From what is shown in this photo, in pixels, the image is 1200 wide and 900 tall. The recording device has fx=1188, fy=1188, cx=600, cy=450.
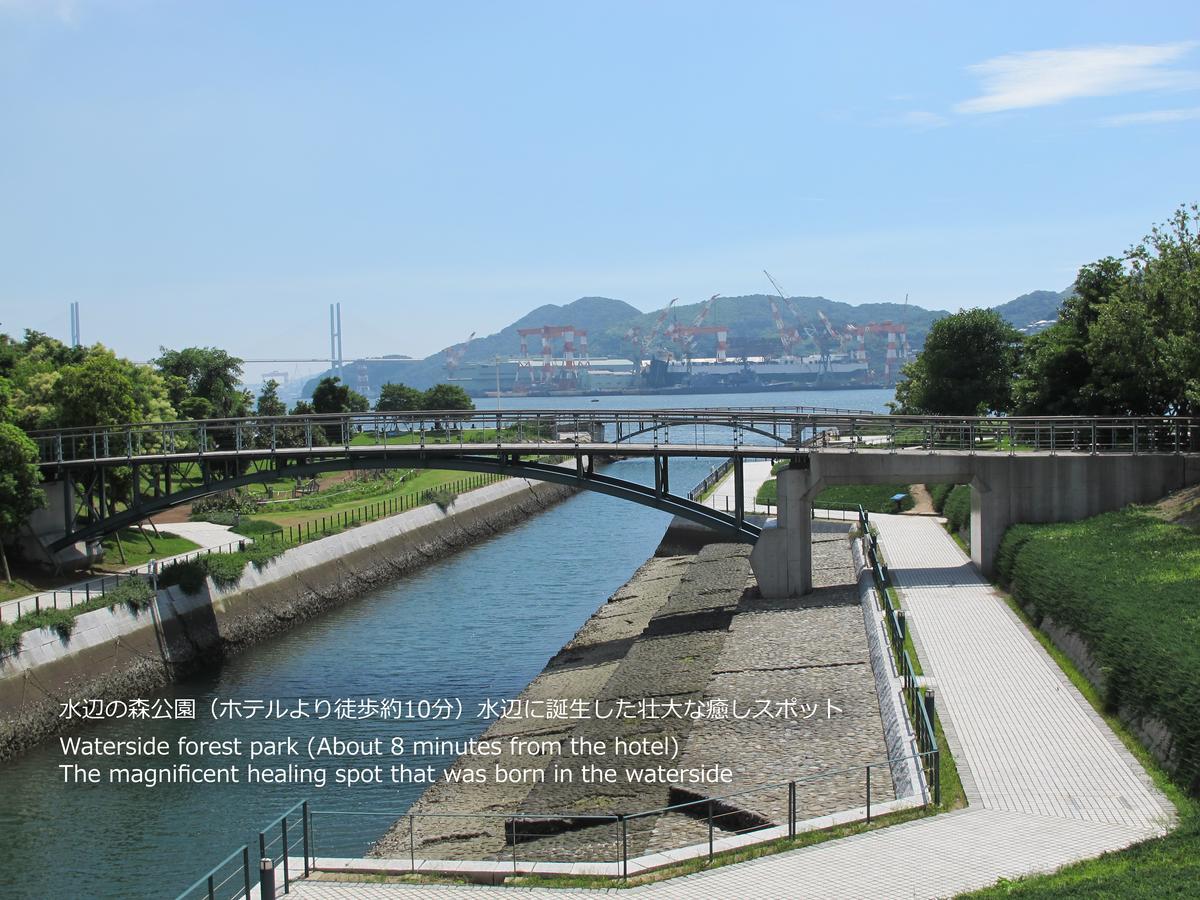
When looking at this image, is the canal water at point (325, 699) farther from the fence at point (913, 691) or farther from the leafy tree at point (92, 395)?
the leafy tree at point (92, 395)

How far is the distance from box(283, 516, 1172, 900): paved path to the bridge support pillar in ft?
32.4

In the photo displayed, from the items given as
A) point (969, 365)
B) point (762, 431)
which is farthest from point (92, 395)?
point (969, 365)

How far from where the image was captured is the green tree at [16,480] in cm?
3303

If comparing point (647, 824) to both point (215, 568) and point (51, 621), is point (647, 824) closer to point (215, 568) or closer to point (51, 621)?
point (51, 621)

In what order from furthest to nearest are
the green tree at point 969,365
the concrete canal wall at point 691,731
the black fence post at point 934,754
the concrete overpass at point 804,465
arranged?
the green tree at point 969,365 < the concrete overpass at point 804,465 < the concrete canal wall at point 691,731 < the black fence post at point 934,754

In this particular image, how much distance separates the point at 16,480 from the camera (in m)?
33.4

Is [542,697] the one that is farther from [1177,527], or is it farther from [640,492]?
[1177,527]

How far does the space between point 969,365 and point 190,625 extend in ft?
136

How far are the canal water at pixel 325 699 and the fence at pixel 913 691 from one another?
9152 millimetres

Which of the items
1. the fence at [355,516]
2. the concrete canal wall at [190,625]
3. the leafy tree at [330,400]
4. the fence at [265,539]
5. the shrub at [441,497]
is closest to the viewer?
the concrete canal wall at [190,625]

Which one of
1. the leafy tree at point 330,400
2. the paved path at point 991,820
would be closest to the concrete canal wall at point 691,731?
the paved path at point 991,820

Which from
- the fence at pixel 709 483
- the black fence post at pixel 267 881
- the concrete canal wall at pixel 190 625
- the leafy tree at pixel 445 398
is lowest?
the concrete canal wall at pixel 190 625

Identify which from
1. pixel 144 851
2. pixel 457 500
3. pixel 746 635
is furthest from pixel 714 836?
pixel 457 500

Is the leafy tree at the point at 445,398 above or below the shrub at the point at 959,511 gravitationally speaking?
above
